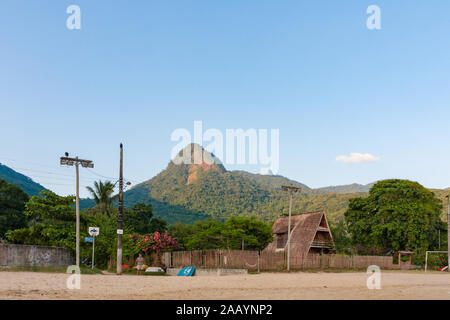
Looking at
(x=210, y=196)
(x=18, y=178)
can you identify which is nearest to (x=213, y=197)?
(x=210, y=196)

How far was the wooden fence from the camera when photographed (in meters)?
33.7

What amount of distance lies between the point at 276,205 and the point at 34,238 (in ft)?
314

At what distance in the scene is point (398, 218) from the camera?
5391cm

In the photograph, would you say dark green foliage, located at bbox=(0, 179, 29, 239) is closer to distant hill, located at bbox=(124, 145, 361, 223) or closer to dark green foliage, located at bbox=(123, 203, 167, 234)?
dark green foliage, located at bbox=(123, 203, 167, 234)

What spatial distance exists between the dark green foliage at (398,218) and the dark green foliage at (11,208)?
42.8 metres

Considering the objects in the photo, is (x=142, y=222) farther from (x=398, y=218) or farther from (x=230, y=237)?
(x=398, y=218)

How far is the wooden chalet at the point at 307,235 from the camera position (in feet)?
161

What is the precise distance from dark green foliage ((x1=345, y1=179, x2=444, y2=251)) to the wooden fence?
10279 mm

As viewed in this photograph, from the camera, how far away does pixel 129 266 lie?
40.7m

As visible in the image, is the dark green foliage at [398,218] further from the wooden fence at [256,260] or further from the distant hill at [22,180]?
the distant hill at [22,180]

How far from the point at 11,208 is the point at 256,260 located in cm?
3694
